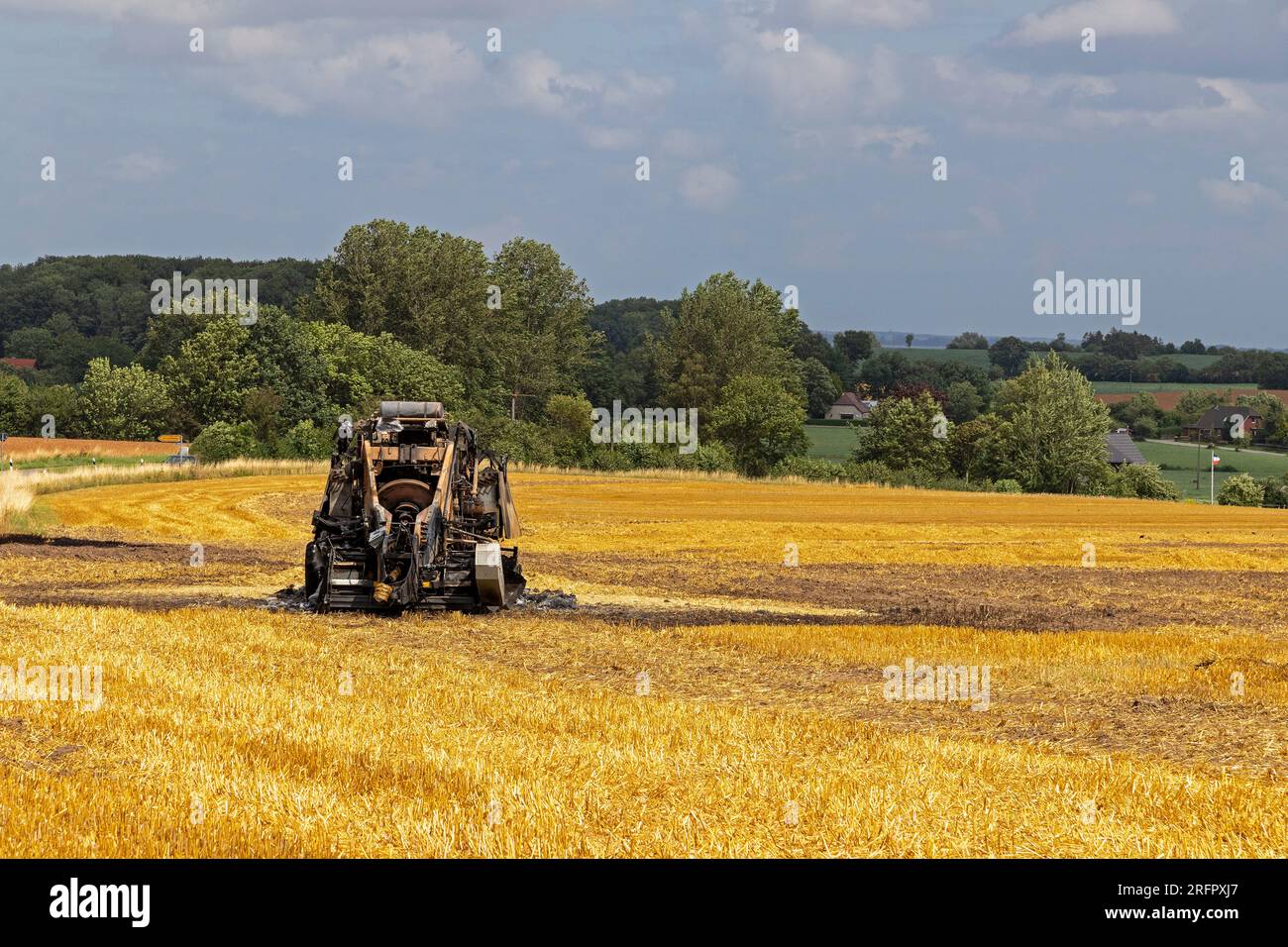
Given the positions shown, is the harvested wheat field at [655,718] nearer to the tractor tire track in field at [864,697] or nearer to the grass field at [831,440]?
the tractor tire track in field at [864,697]

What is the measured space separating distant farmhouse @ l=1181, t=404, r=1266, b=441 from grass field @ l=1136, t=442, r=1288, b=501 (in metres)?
5.89

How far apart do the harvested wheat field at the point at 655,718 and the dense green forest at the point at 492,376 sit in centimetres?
5578

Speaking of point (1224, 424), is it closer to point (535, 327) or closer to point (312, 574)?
point (535, 327)

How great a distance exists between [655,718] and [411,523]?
11.0 meters

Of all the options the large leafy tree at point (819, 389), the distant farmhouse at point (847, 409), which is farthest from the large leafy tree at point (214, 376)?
the distant farmhouse at point (847, 409)

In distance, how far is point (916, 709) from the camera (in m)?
16.8

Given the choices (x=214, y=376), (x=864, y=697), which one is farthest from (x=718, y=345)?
(x=864, y=697)

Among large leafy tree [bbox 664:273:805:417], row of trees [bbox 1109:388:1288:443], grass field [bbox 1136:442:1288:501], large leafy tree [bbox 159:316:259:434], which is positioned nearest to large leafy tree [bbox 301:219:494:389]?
large leafy tree [bbox 664:273:805:417]

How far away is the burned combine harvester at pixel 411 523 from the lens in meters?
25.2

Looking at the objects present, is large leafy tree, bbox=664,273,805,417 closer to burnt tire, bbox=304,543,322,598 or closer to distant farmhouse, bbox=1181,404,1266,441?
distant farmhouse, bbox=1181,404,1266,441

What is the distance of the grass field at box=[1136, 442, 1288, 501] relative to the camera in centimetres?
11649

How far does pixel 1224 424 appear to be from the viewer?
156m

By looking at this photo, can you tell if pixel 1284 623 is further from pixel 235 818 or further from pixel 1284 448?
pixel 1284 448
